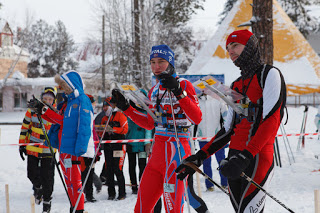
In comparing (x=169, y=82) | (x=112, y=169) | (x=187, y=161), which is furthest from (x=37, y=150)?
(x=187, y=161)

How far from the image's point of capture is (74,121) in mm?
Result: 4875

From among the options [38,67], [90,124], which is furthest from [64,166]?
[38,67]

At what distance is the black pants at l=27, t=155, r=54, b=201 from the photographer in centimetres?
599

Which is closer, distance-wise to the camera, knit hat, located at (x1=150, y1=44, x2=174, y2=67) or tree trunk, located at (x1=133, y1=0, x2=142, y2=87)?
knit hat, located at (x1=150, y1=44, x2=174, y2=67)

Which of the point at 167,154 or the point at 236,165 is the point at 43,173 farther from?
the point at 236,165

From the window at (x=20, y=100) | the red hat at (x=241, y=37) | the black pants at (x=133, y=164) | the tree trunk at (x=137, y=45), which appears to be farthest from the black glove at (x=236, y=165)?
the window at (x=20, y=100)

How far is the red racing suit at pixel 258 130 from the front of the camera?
2674 millimetres

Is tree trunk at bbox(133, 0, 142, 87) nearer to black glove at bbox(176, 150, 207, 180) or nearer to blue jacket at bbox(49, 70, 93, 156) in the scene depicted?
blue jacket at bbox(49, 70, 93, 156)

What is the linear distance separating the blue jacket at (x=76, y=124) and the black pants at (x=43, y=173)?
140cm

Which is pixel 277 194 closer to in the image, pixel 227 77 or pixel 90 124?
pixel 90 124

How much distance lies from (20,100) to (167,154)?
4318 cm

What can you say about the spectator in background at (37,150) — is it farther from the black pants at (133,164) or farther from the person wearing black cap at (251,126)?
the person wearing black cap at (251,126)

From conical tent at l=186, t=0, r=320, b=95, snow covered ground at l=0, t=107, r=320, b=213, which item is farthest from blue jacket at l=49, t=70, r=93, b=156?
conical tent at l=186, t=0, r=320, b=95

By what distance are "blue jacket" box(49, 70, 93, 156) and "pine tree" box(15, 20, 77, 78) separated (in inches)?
1889
